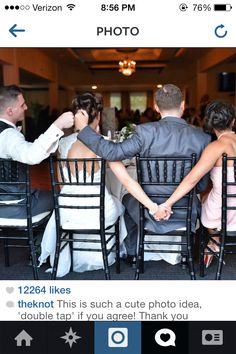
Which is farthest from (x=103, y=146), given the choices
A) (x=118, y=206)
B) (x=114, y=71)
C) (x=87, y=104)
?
(x=114, y=71)

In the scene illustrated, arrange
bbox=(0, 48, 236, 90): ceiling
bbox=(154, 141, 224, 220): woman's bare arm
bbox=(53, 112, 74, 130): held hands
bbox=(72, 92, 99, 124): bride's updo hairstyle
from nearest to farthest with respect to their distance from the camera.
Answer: bbox=(53, 112, 74, 130): held hands, bbox=(154, 141, 224, 220): woman's bare arm, bbox=(72, 92, 99, 124): bride's updo hairstyle, bbox=(0, 48, 236, 90): ceiling

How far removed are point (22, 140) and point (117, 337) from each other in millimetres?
1064

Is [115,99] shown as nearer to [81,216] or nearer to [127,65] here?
[127,65]

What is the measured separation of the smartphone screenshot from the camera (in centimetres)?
94

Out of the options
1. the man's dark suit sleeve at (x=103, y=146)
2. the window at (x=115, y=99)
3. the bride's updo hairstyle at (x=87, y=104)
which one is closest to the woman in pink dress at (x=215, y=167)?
the man's dark suit sleeve at (x=103, y=146)

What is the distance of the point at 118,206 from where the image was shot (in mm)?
2148

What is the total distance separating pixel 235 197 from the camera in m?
1.75

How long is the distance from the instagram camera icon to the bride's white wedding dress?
3.24 feet

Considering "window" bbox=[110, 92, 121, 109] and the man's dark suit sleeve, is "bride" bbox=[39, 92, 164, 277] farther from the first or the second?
"window" bbox=[110, 92, 121, 109]

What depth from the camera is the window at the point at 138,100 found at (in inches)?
611

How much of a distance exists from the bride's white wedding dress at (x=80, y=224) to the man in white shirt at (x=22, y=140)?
14cm
